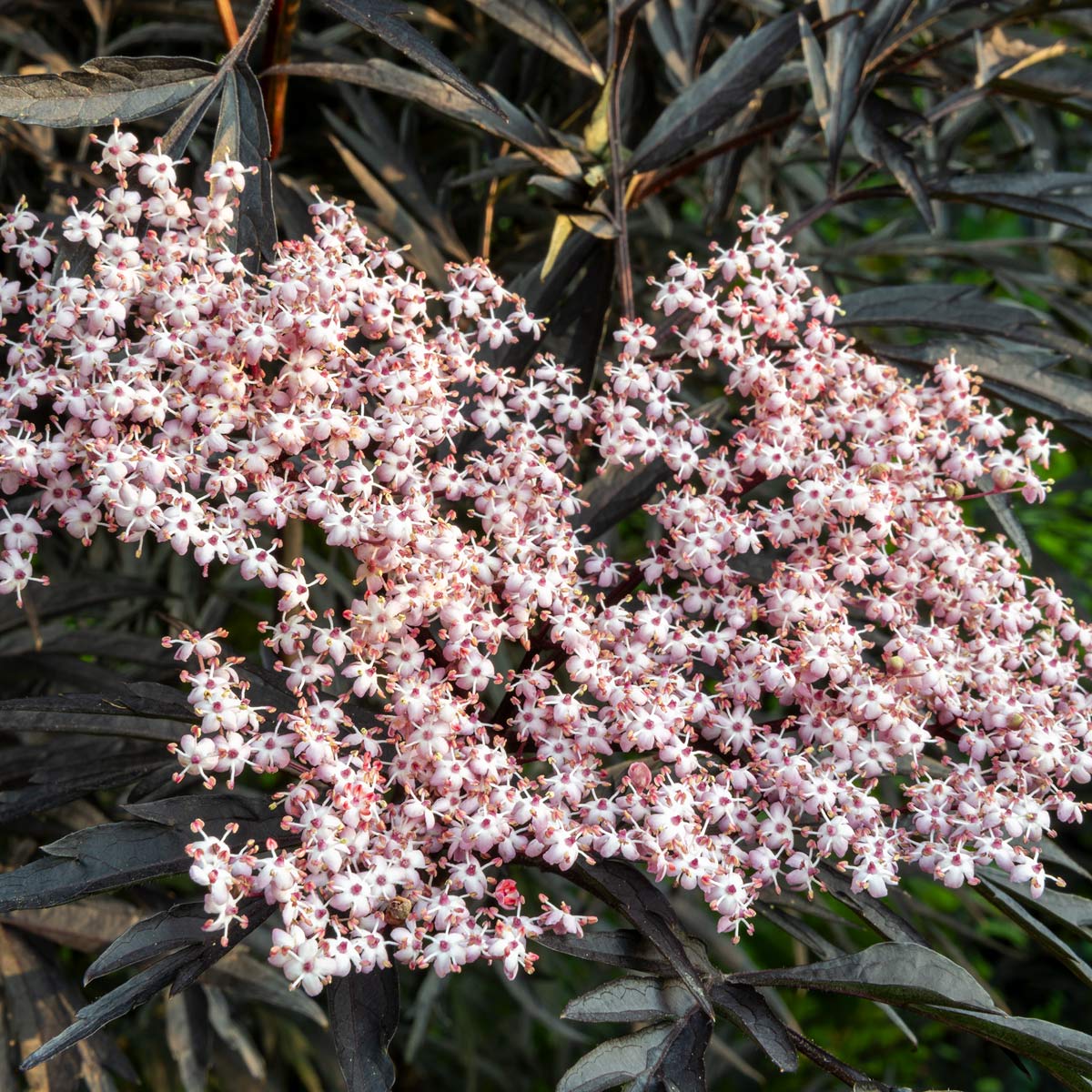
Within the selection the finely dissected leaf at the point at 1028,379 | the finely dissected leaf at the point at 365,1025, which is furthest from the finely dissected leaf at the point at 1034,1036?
the finely dissected leaf at the point at 1028,379

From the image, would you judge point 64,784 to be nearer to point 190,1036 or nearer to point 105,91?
point 190,1036

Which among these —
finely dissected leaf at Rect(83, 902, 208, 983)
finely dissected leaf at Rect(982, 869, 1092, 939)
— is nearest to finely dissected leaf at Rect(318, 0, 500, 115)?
finely dissected leaf at Rect(83, 902, 208, 983)

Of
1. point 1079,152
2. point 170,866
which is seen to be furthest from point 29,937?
point 1079,152

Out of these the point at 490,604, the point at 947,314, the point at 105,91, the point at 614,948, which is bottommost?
the point at 614,948

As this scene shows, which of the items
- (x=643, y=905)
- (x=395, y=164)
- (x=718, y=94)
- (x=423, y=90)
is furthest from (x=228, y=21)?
(x=643, y=905)

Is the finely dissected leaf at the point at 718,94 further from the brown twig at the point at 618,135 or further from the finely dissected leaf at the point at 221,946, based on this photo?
the finely dissected leaf at the point at 221,946

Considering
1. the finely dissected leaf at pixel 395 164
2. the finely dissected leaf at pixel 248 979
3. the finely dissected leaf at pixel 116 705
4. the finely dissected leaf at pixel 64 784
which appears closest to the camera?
the finely dissected leaf at pixel 116 705

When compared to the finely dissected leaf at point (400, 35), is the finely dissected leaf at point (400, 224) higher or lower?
higher
